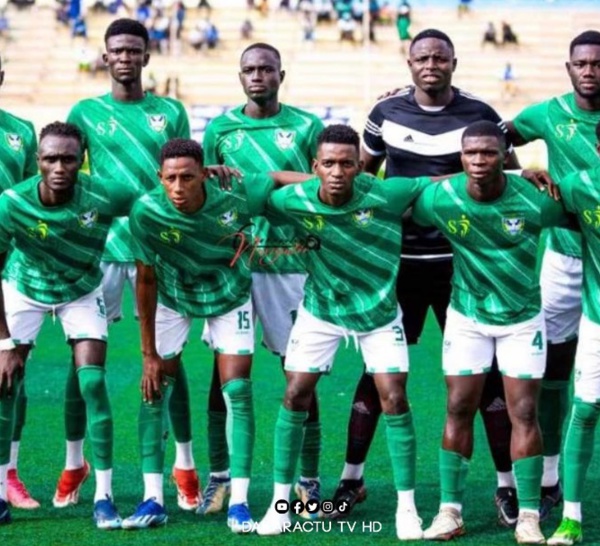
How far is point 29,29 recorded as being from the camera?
1374 inches

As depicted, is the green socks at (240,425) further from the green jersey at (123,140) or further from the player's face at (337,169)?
the green jersey at (123,140)

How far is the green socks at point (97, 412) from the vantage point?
275 inches

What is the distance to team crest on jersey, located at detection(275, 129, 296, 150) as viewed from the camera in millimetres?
7516

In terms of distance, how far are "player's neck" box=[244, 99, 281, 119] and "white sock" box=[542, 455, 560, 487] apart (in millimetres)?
2340

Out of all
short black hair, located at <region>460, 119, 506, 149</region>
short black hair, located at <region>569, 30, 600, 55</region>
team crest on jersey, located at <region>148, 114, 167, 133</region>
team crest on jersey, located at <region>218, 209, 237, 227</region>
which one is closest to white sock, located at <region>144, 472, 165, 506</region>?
team crest on jersey, located at <region>218, 209, 237, 227</region>

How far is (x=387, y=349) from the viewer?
685 cm

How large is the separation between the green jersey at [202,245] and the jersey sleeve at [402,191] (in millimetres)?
639

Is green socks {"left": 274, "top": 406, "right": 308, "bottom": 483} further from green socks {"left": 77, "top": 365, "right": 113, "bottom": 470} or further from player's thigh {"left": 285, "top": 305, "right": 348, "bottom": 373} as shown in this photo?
green socks {"left": 77, "top": 365, "right": 113, "bottom": 470}

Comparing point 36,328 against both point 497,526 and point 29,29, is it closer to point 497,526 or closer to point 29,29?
point 497,526

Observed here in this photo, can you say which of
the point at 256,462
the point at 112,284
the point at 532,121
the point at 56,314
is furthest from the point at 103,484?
the point at 532,121

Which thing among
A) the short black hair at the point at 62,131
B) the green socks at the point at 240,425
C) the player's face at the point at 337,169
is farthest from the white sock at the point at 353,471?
the short black hair at the point at 62,131

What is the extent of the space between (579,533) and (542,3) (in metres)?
29.5

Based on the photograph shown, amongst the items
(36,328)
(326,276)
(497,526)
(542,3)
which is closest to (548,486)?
(497,526)

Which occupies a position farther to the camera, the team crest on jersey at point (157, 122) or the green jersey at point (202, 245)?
the team crest on jersey at point (157, 122)
